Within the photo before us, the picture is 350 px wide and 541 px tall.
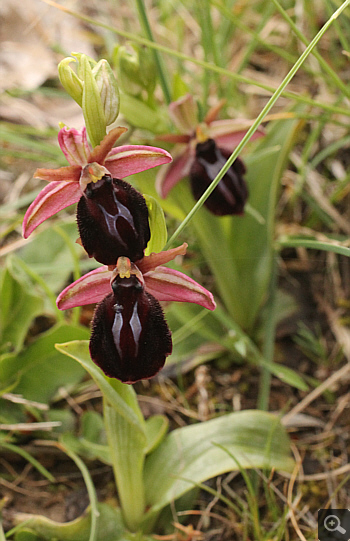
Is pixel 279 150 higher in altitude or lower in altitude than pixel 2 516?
higher

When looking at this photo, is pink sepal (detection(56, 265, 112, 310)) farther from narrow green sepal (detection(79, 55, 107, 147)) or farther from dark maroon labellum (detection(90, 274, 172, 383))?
narrow green sepal (detection(79, 55, 107, 147))

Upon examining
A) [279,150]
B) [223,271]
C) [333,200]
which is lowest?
[223,271]

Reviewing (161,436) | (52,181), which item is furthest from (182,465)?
(52,181)

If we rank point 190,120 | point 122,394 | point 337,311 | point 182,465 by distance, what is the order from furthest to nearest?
point 337,311 → point 190,120 → point 182,465 → point 122,394

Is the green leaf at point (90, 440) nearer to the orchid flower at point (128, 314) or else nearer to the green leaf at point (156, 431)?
the green leaf at point (156, 431)

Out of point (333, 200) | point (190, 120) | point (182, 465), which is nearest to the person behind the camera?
point (182, 465)

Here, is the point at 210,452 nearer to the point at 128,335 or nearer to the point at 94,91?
the point at 128,335

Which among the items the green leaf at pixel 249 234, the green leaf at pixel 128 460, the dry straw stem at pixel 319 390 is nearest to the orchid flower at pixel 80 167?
the green leaf at pixel 128 460

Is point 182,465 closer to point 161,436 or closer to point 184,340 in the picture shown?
point 161,436
